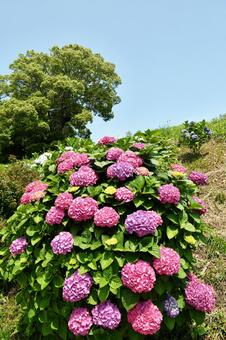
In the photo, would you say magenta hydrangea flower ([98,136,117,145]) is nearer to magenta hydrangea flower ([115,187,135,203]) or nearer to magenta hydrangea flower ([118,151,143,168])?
magenta hydrangea flower ([118,151,143,168])

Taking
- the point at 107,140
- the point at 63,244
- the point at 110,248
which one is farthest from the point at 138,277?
the point at 107,140

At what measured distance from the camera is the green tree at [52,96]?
2383 cm

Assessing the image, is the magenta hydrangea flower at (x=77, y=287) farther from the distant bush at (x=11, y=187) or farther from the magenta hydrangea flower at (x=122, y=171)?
the distant bush at (x=11, y=187)

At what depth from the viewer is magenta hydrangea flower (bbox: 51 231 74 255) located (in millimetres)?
2801

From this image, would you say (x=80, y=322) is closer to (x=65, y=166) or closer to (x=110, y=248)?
(x=110, y=248)

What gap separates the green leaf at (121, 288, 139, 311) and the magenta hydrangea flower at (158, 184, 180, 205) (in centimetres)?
72

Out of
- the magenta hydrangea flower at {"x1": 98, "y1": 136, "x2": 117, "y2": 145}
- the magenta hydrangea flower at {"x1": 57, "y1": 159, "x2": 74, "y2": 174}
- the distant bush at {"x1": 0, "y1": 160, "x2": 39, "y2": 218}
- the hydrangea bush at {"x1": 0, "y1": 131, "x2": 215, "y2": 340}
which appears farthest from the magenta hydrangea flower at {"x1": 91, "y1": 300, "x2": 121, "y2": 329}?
A: the distant bush at {"x1": 0, "y1": 160, "x2": 39, "y2": 218}

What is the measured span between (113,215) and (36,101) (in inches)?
867

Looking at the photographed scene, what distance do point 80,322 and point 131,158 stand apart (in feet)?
4.36

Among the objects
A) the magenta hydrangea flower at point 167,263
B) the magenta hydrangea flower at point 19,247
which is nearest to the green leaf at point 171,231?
the magenta hydrangea flower at point 167,263

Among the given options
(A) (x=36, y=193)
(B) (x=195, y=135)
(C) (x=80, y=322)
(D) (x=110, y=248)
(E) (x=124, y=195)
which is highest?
(B) (x=195, y=135)

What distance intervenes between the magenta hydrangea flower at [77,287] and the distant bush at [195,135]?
4.88 metres

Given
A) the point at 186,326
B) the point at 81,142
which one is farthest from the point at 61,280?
the point at 81,142

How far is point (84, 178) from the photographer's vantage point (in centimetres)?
311
